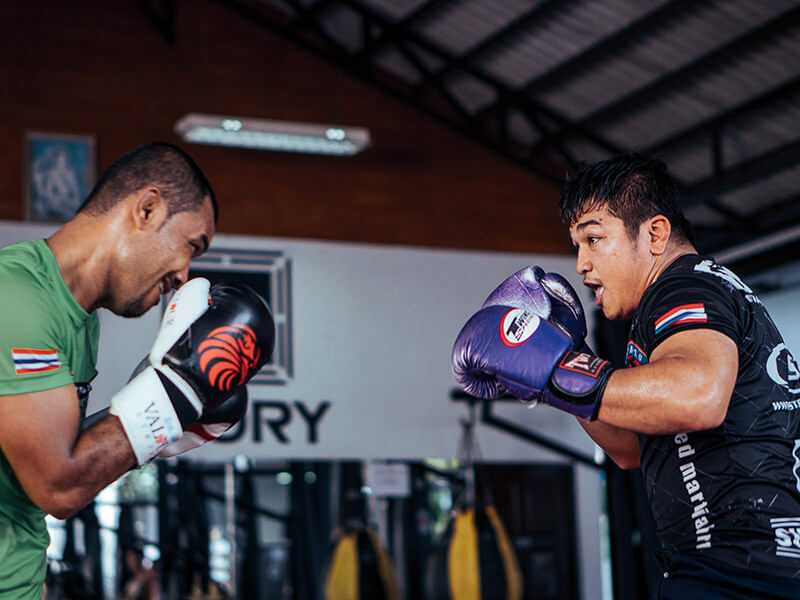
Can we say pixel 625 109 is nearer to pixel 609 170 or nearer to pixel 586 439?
pixel 586 439

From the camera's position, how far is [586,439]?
25.7ft

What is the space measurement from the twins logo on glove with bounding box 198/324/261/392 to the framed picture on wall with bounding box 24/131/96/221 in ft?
17.6

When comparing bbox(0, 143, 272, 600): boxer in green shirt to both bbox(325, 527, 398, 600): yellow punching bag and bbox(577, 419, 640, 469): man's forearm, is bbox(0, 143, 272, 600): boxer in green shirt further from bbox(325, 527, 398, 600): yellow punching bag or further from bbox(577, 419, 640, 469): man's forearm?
bbox(325, 527, 398, 600): yellow punching bag

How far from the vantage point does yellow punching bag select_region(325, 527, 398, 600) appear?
272 inches

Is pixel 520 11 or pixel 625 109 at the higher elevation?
pixel 520 11

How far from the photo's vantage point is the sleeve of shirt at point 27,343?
1783 millimetres

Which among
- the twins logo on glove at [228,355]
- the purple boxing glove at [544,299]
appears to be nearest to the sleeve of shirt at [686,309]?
the purple boxing glove at [544,299]

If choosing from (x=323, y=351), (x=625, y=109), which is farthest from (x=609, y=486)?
(x=625, y=109)

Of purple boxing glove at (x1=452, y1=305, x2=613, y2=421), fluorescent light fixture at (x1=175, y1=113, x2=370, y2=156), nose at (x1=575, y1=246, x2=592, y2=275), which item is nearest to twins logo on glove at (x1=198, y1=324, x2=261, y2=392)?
purple boxing glove at (x1=452, y1=305, x2=613, y2=421)

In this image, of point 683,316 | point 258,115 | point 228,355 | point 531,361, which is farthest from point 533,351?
point 258,115

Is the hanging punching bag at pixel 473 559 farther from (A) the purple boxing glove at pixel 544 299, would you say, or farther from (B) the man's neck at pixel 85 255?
(B) the man's neck at pixel 85 255

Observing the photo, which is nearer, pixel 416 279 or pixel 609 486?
pixel 609 486

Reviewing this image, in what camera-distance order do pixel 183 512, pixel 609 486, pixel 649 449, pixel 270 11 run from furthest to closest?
pixel 270 11
pixel 183 512
pixel 609 486
pixel 649 449

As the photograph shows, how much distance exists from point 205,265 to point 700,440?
545 centimetres
